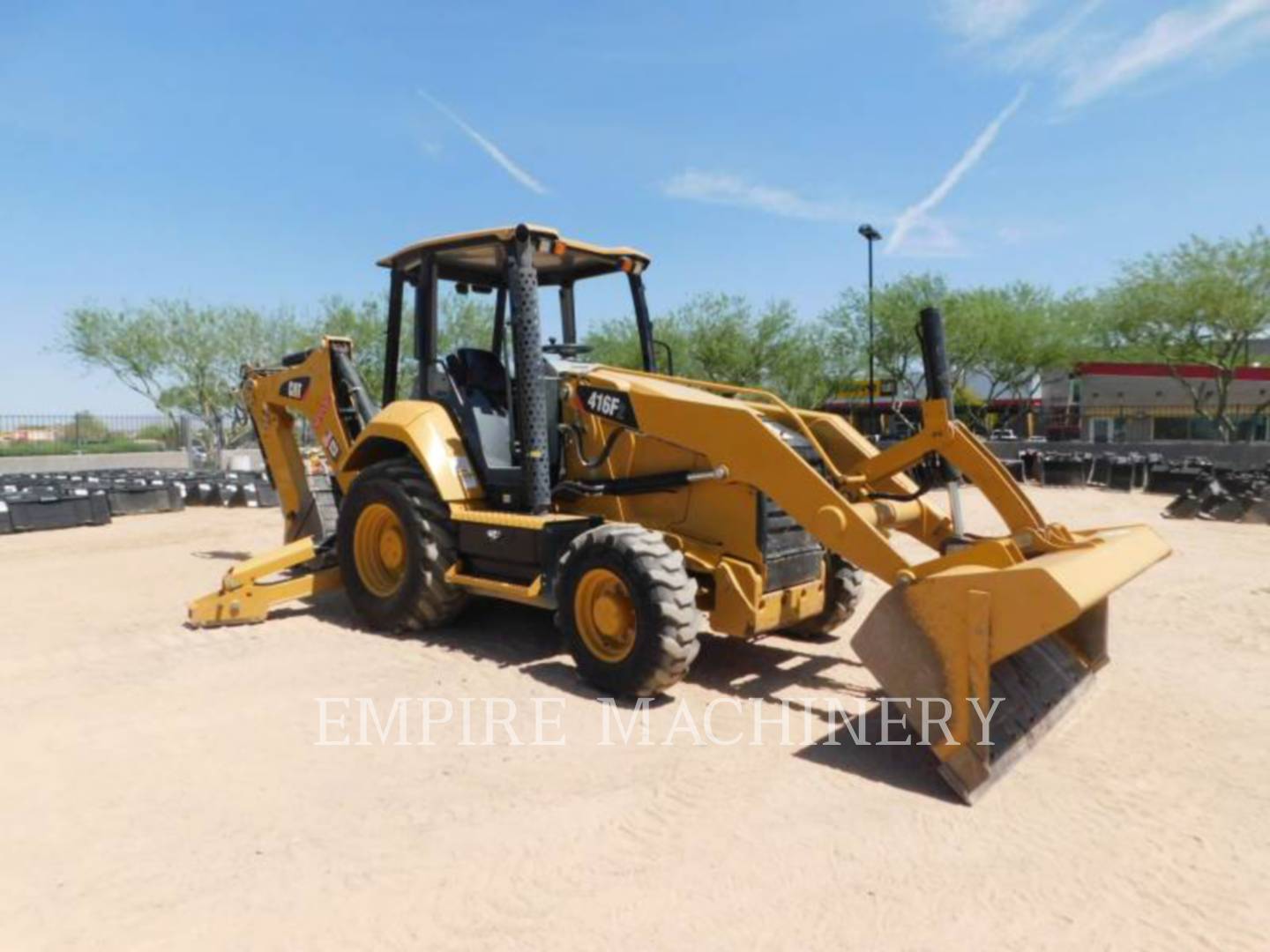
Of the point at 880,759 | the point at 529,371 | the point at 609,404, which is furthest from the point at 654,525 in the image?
the point at 880,759

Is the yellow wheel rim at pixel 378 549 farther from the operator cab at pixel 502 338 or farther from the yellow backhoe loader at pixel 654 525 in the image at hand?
the operator cab at pixel 502 338

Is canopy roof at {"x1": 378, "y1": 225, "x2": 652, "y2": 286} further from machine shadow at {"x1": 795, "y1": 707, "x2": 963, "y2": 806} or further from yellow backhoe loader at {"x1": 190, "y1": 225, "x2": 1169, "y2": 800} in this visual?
machine shadow at {"x1": 795, "y1": 707, "x2": 963, "y2": 806}

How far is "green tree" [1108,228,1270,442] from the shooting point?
3050 cm

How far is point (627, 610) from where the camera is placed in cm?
512

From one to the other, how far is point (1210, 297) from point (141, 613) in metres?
34.0

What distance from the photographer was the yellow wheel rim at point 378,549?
6.73 metres

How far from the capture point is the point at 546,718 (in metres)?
4.89

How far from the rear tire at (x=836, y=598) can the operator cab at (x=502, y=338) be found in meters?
2.00

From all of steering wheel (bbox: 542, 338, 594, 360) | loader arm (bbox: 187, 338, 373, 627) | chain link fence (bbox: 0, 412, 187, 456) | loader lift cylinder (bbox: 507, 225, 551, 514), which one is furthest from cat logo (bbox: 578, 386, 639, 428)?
chain link fence (bbox: 0, 412, 187, 456)

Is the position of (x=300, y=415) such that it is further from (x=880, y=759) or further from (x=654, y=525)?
(x=880, y=759)

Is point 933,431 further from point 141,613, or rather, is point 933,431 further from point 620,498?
point 141,613

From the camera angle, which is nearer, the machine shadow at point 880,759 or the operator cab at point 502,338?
the machine shadow at point 880,759

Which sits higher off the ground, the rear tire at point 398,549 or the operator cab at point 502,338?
the operator cab at point 502,338

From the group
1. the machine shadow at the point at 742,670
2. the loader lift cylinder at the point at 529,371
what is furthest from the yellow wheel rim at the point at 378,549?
the loader lift cylinder at the point at 529,371
